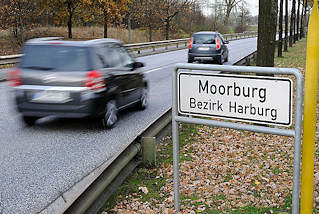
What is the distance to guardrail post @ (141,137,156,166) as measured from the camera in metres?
5.66

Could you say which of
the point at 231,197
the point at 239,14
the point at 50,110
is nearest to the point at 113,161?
the point at 231,197

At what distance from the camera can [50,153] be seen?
655cm

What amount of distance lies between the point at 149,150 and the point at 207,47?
15638 mm

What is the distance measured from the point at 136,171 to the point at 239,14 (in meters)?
88.7

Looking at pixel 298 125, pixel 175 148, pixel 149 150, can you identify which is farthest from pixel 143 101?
pixel 298 125

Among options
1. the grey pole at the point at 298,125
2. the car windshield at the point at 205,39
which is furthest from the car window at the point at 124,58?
the car windshield at the point at 205,39

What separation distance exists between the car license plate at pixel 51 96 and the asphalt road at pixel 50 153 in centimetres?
67

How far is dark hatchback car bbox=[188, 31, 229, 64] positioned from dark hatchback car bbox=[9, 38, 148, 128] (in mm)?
13014

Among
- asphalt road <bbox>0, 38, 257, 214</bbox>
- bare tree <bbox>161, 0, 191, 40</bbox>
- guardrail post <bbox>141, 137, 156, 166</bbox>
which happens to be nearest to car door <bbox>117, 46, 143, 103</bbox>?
asphalt road <bbox>0, 38, 257, 214</bbox>

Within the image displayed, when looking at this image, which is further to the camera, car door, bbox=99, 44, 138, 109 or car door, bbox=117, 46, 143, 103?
car door, bbox=117, 46, 143, 103

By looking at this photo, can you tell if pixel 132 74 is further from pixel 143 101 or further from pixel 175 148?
pixel 175 148

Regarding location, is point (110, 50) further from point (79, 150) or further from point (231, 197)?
point (231, 197)

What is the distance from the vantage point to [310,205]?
3529 mm

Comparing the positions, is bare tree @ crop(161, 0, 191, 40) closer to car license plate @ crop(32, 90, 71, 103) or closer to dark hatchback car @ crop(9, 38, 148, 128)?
dark hatchback car @ crop(9, 38, 148, 128)
